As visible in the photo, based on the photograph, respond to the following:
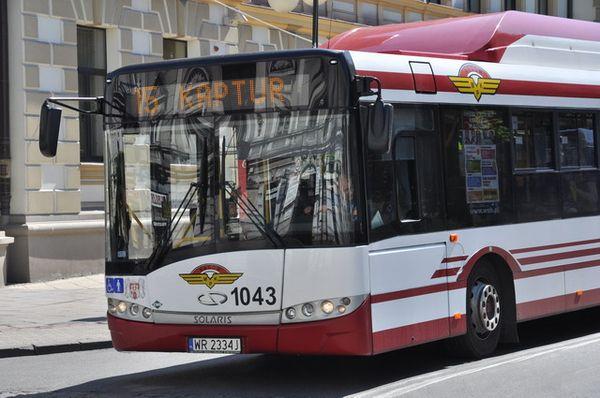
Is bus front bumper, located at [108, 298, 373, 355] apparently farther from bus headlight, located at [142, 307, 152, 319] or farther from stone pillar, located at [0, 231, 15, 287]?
stone pillar, located at [0, 231, 15, 287]

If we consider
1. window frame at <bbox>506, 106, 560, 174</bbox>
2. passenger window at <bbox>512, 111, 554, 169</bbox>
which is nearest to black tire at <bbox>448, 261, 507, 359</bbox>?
window frame at <bbox>506, 106, 560, 174</bbox>

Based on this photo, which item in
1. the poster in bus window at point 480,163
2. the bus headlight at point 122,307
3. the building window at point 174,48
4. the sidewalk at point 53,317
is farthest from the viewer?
the building window at point 174,48

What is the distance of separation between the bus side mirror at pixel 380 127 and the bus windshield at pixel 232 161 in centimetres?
25

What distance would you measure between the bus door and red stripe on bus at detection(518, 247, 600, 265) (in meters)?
1.55

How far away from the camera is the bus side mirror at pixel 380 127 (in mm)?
9773

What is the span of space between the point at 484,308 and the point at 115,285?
3.56m

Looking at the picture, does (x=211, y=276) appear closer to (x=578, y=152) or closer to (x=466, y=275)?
(x=466, y=275)

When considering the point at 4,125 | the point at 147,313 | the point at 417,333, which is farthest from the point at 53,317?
the point at 417,333

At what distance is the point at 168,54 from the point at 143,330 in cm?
1379

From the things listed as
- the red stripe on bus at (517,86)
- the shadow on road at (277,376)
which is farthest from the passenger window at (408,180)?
the shadow on road at (277,376)

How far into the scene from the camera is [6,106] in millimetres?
20016

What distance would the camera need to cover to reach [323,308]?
389 inches

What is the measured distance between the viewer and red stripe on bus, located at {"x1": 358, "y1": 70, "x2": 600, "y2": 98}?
35.0ft

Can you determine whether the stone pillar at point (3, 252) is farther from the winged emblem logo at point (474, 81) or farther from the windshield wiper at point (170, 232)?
the winged emblem logo at point (474, 81)
